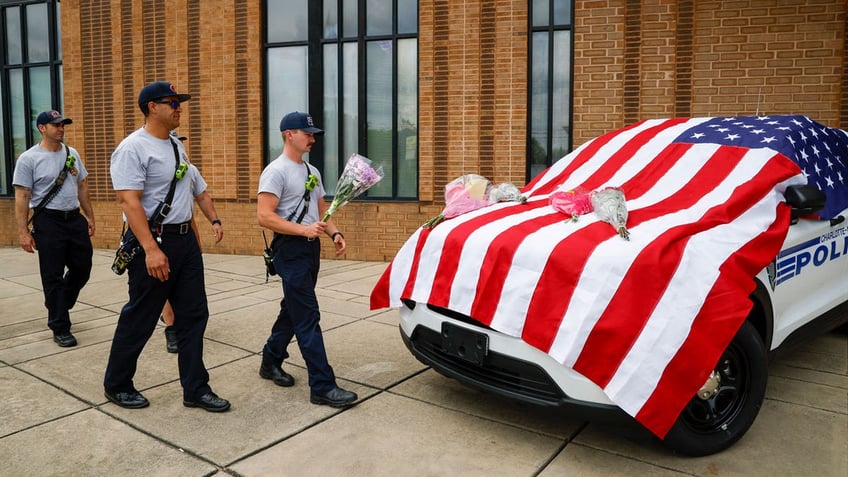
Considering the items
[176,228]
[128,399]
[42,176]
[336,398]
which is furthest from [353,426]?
[42,176]

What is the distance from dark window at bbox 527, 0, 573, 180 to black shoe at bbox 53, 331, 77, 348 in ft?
20.0

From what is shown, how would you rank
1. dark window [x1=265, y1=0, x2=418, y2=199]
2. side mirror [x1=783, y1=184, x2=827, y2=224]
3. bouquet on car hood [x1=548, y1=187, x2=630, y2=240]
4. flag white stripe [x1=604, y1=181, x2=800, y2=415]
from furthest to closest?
1. dark window [x1=265, y1=0, x2=418, y2=199]
2. side mirror [x1=783, y1=184, x2=827, y2=224]
3. bouquet on car hood [x1=548, y1=187, x2=630, y2=240]
4. flag white stripe [x1=604, y1=181, x2=800, y2=415]

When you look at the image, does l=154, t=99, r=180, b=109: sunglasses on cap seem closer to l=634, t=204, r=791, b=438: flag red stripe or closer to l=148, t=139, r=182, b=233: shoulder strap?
l=148, t=139, r=182, b=233: shoulder strap

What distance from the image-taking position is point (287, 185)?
383 cm

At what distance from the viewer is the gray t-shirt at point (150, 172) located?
11.4 ft

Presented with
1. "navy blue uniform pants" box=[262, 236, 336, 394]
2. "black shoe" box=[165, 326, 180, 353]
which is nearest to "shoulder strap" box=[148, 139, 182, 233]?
"navy blue uniform pants" box=[262, 236, 336, 394]

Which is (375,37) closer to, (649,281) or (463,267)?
(463,267)

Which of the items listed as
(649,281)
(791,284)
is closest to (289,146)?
(649,281)

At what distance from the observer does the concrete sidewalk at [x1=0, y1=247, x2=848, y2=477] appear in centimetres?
305

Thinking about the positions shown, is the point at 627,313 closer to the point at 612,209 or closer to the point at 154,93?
the point at 612,209

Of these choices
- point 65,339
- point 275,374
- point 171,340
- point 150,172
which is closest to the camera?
point 150,172

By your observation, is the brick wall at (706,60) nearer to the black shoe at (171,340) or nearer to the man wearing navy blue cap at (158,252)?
the black shoe at (171,340)

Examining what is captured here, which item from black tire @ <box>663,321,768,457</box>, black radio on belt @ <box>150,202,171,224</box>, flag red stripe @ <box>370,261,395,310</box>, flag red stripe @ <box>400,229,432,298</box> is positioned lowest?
black tire @ <box>663,321,768,457</box>

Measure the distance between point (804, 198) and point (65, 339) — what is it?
5.24 metres
